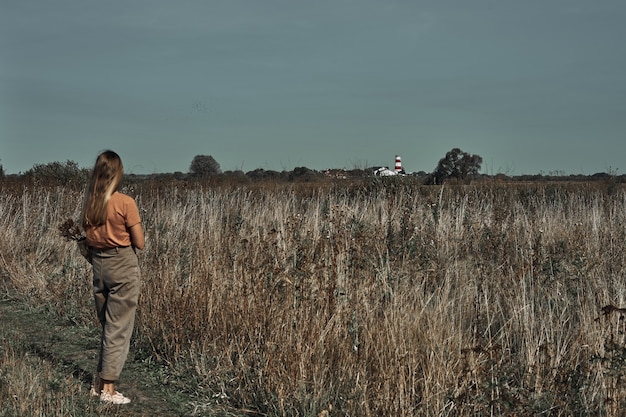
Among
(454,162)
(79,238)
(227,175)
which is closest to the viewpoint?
(79,238)

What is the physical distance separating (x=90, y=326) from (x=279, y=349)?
359cm

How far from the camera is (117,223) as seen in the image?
218 inches

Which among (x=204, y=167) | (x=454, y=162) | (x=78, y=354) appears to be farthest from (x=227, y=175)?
(x=78, y=354)

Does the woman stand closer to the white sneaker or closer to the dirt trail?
the white sneaker

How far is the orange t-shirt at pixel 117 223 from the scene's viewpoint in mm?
5527

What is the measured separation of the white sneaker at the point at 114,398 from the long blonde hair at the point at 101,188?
1.43m

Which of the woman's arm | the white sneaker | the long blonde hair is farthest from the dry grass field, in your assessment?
the long blonde hair

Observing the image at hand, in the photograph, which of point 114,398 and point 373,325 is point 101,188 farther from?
point 373,325

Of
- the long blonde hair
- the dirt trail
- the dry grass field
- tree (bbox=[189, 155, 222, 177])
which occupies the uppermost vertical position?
tree (bbox=[189, 155, 222, 177])

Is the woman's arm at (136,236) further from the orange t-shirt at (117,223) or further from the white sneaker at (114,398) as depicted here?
the white sneaker at (114,398)

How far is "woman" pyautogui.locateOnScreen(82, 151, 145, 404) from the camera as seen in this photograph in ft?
18.2

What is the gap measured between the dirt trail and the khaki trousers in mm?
404

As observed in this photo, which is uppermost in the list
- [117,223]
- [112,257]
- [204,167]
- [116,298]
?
[204,167]

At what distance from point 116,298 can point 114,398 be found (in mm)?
830
